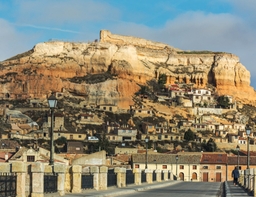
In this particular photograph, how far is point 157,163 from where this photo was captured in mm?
90250

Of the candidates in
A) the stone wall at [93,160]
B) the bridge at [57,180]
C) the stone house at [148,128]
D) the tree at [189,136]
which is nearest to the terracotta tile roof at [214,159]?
the stone wall at [93,160]

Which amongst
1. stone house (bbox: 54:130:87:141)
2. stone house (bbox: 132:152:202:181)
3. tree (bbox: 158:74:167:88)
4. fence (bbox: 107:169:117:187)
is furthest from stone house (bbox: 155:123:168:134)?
fence (bbox: 107:169:117:187)

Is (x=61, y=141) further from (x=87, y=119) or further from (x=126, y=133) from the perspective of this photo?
(x=87, y=119)

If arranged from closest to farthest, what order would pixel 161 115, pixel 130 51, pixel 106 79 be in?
pixel 161 115 → pixel 106 79 → pixel 130 51

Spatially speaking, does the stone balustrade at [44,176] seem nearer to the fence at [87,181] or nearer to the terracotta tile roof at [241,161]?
the fence at [87,181]

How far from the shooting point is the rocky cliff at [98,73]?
513 ft

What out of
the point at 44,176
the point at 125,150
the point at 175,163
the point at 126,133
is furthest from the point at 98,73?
the point at 44,176

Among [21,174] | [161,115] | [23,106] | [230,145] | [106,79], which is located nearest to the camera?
[21,174]

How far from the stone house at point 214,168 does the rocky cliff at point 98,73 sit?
6017 cm

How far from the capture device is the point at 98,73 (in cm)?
17250

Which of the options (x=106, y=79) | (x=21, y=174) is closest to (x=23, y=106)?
(x=106, y=79)

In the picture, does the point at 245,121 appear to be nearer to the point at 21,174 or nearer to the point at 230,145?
the point at 230,145

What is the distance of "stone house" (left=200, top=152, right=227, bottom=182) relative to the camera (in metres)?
94.7

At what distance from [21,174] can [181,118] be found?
5277 inches
